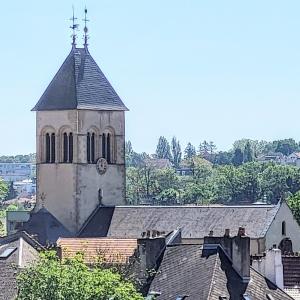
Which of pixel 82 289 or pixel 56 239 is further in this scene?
pixel 56 239

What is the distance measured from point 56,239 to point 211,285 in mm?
36133

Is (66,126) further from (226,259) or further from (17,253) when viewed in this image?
(226,259)

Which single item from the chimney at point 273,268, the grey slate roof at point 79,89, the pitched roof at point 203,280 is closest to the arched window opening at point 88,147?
the grey slate roof at point 79,89

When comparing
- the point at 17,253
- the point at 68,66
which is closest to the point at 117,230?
the point at 68,66

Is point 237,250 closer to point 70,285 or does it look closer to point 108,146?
point 70,285

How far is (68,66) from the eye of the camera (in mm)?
94812

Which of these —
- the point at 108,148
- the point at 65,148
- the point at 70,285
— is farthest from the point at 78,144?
the point at 70,285

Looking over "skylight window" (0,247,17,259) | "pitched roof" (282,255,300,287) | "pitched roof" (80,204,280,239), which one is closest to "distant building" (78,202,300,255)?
"pitched roof" (80,204,280,239)

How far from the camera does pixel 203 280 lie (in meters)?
52.8

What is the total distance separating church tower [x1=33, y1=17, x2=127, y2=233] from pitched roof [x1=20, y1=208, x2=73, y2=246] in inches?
45.2

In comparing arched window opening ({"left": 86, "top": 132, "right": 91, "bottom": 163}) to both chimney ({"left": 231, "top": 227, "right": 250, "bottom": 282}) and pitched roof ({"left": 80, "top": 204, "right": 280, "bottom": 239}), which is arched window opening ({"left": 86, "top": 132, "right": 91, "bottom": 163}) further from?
chimney ({"left": 231, "top": 227, "right": 250, "bottom": 282})

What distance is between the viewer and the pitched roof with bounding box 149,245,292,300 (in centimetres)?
5231

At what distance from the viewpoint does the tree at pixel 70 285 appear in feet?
154

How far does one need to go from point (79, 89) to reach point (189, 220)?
11522 millimetres
